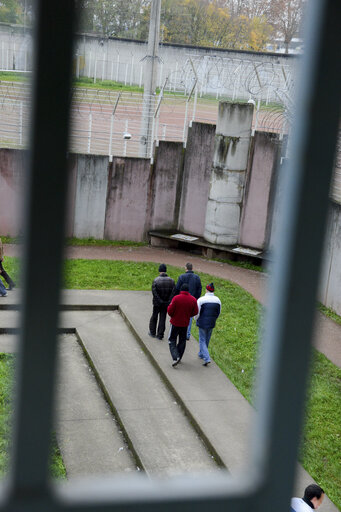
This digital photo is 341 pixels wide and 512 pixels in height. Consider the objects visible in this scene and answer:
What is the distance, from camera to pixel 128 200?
53.3 ft

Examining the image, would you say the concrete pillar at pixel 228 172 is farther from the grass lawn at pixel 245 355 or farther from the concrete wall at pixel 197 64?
the concrete wall at pixel 197 64

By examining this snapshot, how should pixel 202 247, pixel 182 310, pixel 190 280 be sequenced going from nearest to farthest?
pixel 182 310, pixel 190 280, pixel 202 247

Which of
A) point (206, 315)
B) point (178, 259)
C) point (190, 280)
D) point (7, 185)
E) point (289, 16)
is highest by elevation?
point (289, 16)

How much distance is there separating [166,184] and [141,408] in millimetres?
8627

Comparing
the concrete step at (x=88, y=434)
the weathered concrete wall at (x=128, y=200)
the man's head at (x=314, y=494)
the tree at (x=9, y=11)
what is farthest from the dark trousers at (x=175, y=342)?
the tree at (x=9, y=11)

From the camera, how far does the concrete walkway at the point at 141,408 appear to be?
7.48 meters

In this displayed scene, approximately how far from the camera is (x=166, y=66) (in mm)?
23422

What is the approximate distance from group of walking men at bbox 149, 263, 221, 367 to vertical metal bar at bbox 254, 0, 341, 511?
28.4ft

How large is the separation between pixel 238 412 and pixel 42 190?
27.3 feet

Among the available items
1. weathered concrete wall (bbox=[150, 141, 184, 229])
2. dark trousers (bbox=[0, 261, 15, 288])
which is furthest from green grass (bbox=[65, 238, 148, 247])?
dark trousers (bbox=[0, 261, 15, 288])

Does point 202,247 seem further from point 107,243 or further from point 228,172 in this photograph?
point 107,243

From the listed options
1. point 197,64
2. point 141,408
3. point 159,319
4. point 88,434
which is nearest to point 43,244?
point 88,434

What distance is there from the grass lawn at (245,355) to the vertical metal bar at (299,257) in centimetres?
368

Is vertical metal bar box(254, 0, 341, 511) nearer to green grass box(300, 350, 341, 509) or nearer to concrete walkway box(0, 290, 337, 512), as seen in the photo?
concrete walkway box(0, 290, 337, 512)
